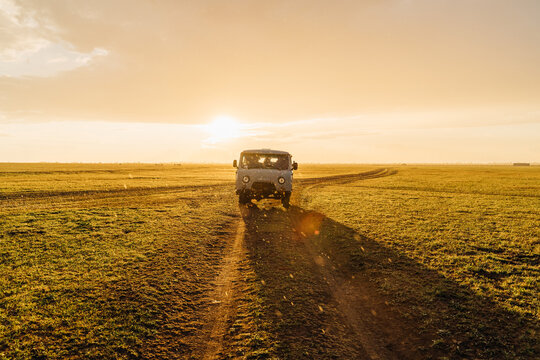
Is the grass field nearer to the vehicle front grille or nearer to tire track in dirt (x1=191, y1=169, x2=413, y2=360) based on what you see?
tire track in dirt (x1=191, y1=169, x2=413, y2=360)

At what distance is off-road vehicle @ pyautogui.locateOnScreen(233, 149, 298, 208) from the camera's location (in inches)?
559

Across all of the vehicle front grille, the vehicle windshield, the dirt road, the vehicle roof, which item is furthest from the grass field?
the vehicle roof

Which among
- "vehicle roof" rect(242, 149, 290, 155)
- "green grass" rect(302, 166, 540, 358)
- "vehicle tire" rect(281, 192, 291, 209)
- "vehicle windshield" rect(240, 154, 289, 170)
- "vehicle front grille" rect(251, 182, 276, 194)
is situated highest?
"vehicle roof" rect(242, 149, 290, 155)

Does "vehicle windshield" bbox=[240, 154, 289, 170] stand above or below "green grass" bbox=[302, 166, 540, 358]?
above

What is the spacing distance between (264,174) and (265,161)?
3.65ft

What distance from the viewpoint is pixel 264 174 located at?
14180 mm

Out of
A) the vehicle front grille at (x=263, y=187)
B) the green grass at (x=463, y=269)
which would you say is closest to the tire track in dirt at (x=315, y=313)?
the green grass at (x=463, y=269)

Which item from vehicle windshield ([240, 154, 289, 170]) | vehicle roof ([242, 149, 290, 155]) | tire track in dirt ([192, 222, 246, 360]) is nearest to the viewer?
tire track in dirt ([192, 222, 246, 360])

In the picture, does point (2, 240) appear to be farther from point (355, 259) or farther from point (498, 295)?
point (498, 295)

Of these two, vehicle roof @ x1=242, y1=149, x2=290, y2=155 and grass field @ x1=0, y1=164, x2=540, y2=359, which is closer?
grass field @ x1=0, y1=164, x2=540, y2=359

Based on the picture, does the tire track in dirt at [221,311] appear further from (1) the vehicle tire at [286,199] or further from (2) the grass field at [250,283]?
(1) the vehicle tire at [286,199]

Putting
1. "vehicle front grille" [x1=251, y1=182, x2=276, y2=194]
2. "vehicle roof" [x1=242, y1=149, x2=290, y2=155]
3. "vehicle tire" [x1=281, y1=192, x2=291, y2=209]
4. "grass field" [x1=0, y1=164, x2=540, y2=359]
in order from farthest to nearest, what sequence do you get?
"vehicle roof" [x1=242, y1=149, x2=290, y2=155] < "vehicle tire" [x1=281, y1=192, x2=291, y2=209] < "vehicle front grille" [x1=251, y1=182, x2=276, y2=194] < "grass field" [x1=0, y1=164, x2=540, y2=359]

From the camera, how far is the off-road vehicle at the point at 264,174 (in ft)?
46.6

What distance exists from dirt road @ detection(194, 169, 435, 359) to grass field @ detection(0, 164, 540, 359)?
0.12ft
